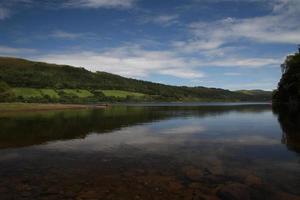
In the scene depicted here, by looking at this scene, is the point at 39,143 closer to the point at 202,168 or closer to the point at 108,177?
the point at 108,177

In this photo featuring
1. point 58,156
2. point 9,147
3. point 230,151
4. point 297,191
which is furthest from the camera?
point 9,147

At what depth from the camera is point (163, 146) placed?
34.6m

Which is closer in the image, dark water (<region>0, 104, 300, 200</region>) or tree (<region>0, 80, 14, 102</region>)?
dark water (<region>0, 104, 300, 200</region>)

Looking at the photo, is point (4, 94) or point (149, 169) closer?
point (149, 169)

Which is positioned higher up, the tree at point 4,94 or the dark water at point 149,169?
the tree at point 4,94

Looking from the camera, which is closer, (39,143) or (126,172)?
(126,172)

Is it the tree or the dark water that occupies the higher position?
the tree

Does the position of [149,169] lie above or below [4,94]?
below

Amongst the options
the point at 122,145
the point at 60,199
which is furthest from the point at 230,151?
the point at 60,199

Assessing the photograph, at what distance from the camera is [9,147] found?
3375 centimetres

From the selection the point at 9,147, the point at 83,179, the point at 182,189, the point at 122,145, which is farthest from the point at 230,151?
the point at 9,147

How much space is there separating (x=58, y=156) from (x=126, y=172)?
909 cm

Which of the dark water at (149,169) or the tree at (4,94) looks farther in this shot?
the tree at (4,94)

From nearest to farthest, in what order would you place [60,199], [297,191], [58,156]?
[60,199] < [297,191] < [58,156]
